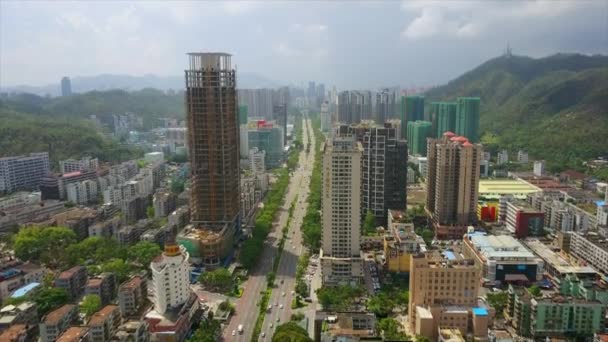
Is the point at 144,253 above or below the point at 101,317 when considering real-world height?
below

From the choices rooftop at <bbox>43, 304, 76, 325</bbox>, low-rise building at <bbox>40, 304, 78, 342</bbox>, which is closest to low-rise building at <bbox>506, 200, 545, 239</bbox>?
rooftop at <bbox>43, 304, 76, 325</bbox>

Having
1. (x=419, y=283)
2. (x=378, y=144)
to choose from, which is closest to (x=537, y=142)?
(x=378, y=144)

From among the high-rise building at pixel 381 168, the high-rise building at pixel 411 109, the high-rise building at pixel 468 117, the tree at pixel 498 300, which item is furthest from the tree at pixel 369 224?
the high-rise building at pixel 411 109

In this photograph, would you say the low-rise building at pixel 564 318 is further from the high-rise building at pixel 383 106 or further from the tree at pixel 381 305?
the high-rise building at pixel 383 106

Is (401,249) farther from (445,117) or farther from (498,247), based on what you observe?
(445,117)

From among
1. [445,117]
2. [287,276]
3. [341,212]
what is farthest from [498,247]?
[445,117]

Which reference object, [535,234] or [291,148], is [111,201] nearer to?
[535,234]

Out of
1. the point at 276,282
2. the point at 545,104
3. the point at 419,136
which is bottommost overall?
the point at 276,282

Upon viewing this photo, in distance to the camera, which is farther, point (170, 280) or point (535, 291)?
point (535, 291)
